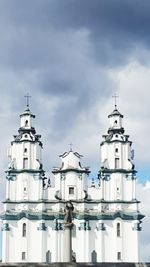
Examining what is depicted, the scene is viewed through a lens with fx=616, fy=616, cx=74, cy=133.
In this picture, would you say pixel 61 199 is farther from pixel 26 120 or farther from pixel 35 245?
pixel 26 120

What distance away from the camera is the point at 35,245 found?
203 feet

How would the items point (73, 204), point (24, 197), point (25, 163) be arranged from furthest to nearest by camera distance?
point (25, 163) → point (24, 197) → point (73, 204)

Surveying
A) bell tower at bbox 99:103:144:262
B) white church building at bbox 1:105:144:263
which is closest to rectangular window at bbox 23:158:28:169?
white church building at bbox 1:105:144:263

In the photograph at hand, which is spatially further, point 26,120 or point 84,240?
point 26,120

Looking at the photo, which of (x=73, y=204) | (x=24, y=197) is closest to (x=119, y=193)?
(x=73, y=204)

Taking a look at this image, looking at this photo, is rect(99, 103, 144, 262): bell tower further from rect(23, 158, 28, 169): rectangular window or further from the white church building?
rect(23, 158, 28, 169): rectangular window

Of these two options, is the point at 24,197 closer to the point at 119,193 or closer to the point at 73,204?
the point at 73,204

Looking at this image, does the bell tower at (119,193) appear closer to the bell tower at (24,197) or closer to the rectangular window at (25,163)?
the bell tower at (24,197)

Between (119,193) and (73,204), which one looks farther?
(119,193)

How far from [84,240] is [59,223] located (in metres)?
3.07

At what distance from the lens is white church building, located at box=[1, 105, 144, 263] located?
61844 mm

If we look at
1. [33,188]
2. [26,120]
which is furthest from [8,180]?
[26,120]

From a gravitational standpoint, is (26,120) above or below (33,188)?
above

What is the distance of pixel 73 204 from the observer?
62500 millimetres
